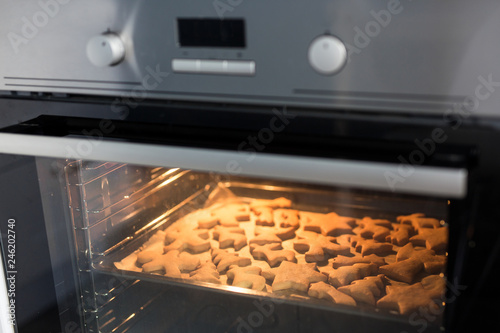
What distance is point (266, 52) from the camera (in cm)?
70

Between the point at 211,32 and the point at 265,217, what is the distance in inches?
17.2

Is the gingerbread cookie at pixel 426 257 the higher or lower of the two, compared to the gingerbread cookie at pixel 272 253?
higher

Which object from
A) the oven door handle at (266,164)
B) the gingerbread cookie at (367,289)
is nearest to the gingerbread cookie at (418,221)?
the gingerbread cookie at (367,289)

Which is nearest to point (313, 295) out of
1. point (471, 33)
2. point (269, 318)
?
point (269, 318)

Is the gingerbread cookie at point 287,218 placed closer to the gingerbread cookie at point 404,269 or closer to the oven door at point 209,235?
the oven door at point 209,235

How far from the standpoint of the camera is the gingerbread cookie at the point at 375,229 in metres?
0.87

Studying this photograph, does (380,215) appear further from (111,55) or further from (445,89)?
(111,55)

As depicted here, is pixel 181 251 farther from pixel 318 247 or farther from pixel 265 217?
pixel 318 247

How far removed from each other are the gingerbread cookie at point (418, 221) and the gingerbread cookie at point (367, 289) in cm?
10

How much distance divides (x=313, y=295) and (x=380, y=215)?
0.19 m

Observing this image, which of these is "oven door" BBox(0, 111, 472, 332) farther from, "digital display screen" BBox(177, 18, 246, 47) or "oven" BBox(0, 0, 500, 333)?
A: "digital display screen" BBox(177, 18, 246, 47)

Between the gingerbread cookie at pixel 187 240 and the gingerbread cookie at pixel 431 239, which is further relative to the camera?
the gingerbread cookie at pixel 187 240

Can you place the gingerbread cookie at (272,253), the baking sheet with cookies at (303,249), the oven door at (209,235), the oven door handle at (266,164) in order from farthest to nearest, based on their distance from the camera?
the gingerbread cookie at (272,253)
the baking sheet with cookies at (303,249)
the oven door at (209,235)
the oven door handle at (266,164)

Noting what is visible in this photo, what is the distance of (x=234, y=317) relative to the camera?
94cm
